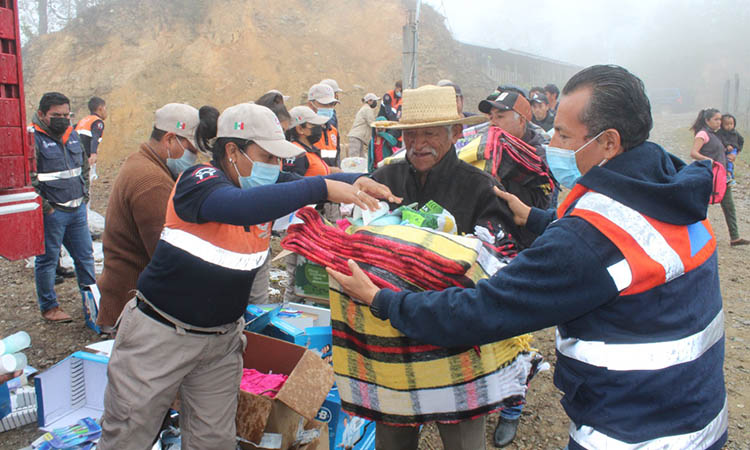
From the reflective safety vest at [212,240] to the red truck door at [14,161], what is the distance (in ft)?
4.17

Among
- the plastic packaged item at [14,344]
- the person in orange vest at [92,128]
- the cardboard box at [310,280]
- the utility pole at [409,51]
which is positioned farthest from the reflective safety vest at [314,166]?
the person in orange vest at [92,128]

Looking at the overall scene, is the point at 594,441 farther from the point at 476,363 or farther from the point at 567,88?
the point at 567,88

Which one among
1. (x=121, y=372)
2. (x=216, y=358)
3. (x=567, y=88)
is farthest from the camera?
(x=216, y=358)

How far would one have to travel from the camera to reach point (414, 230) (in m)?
1.99

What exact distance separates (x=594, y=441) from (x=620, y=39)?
249ft

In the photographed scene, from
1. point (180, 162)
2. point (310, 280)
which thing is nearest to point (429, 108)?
point (180, 162)

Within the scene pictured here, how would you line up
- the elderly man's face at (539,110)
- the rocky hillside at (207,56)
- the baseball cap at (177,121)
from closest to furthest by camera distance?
the baseball cap at (177,121) < the elderly man's face at (539,110) < the rocky hillside at (207,56)

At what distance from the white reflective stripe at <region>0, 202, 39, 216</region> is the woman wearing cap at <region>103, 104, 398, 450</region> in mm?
1112

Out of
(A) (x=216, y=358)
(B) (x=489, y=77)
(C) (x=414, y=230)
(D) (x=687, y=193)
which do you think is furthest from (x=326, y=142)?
(B) (x=489, y=77)

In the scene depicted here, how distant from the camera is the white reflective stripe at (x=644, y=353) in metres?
1.52

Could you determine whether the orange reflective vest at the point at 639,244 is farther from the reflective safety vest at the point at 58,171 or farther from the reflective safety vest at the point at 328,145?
the reflective safety vest at the point at 328,145

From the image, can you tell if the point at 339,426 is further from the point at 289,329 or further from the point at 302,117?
the point at 302,117

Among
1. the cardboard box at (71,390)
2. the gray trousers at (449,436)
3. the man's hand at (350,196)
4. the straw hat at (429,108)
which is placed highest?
the straw hat at (429,108)

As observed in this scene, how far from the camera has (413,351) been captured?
6.33ft
